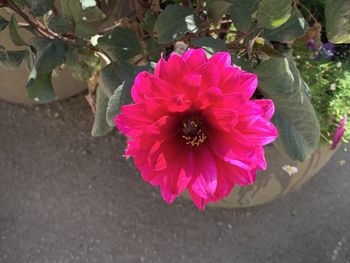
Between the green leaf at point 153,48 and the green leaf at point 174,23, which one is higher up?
the green leaf at point 174,23

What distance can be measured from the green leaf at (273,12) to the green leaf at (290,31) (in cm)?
8

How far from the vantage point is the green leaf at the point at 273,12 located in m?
0.82

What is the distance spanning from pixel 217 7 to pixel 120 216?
30.8 inches

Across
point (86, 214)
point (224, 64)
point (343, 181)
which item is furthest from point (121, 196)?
point (224, 64)

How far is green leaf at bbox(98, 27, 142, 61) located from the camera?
97 cm

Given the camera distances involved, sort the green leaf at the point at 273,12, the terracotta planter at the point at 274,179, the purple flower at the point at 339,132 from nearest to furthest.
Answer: the green leaf at the point at 273,12
the purple flower at the point at 339,132
the terracotta planter at the point at 274,179

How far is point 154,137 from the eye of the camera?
69cm

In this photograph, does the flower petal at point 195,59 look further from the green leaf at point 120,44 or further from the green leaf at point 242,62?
the green leaf at point 120,44

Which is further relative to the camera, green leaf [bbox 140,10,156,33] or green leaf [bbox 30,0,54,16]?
green leaf [bbox 140,10,156,33]

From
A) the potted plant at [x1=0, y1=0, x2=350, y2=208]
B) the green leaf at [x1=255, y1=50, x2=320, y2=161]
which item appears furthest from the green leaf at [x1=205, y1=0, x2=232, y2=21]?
the green leaf at [x1=255, y1=50, x2=320, y2=161]

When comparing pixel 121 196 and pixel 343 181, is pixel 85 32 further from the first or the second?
pixel 343 181

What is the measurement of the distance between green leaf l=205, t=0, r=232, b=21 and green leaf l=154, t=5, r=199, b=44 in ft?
0.10

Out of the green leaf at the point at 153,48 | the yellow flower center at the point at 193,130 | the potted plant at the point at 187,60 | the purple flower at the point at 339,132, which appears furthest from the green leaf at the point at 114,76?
the purple flower at the point at 339,132

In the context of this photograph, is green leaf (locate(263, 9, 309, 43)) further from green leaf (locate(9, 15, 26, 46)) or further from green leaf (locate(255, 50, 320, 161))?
green leaf (locate(9, 15, 26, 46))
